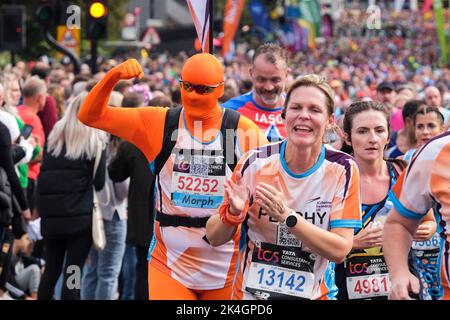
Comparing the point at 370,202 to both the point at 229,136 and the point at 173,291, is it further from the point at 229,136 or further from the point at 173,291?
the point at 173,291

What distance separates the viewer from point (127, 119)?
6.21 metres

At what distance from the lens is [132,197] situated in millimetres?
8891

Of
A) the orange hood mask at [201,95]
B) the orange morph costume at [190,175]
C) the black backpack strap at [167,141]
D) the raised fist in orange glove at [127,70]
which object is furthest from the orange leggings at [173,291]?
the raised fist in orange glove at [127,70]

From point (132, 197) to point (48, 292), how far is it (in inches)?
40.5

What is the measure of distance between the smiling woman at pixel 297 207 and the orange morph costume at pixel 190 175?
92cm

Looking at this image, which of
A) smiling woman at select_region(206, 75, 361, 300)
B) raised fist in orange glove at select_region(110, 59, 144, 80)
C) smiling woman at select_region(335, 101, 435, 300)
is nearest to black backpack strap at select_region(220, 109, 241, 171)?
raised fist in orange glove at select_region(110, 59, 144, 80)

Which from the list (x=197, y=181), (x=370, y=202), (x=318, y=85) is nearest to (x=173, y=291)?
(x=197, y=181)

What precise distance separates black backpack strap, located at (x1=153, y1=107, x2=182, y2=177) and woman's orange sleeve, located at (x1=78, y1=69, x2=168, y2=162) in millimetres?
23

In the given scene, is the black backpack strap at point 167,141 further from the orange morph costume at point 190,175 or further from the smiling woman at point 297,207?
the smiling woman at point 297,207

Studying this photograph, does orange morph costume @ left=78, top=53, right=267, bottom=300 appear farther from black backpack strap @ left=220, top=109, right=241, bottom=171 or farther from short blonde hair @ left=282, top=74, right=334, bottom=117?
short blonde hair @ left=282, top=74, right=334, bottom=117

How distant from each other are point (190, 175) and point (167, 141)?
25 centimetres

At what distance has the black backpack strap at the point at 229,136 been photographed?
605 cm

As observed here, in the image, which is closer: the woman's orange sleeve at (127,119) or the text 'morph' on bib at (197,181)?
the text 'morph' on bib at (197,181)
